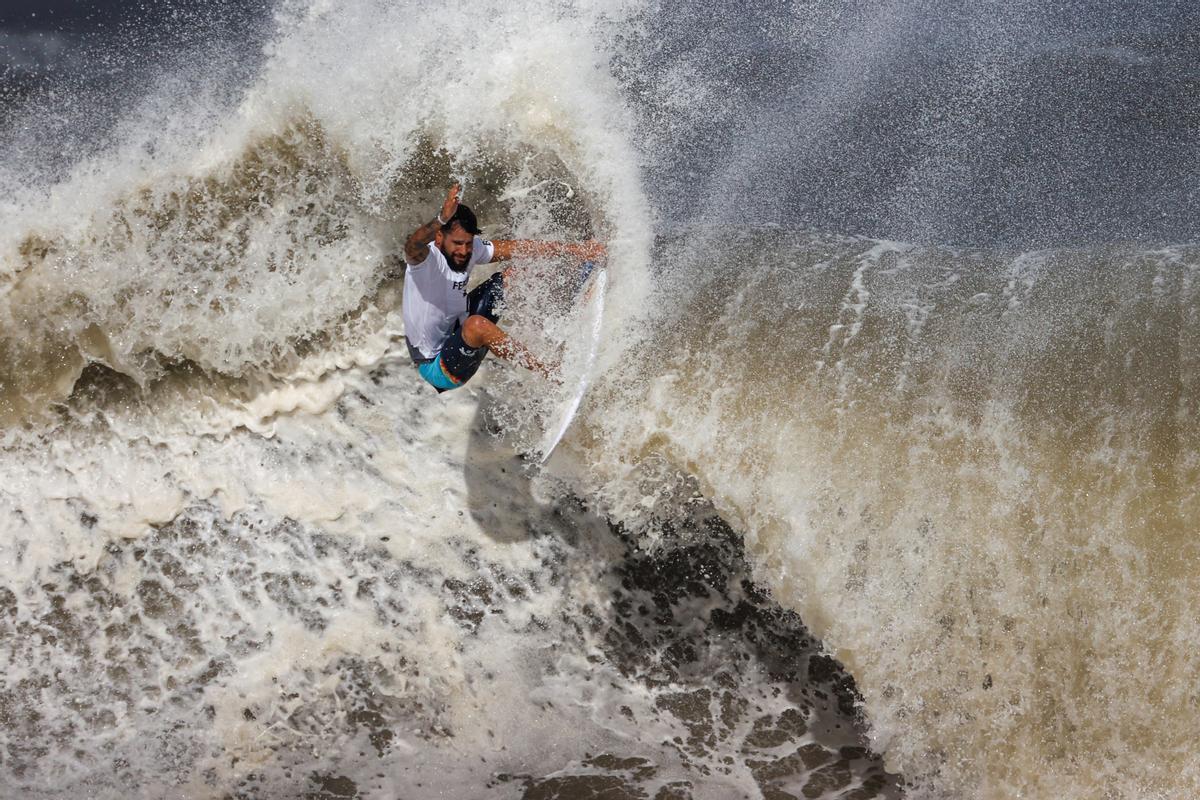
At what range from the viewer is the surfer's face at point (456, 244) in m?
3.53

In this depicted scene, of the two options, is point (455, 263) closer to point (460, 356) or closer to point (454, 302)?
point (454, 302)

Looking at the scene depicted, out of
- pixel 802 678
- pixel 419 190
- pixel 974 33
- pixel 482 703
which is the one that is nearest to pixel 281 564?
pixel 482 703

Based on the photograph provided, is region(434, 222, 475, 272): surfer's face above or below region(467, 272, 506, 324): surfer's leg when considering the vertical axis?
below

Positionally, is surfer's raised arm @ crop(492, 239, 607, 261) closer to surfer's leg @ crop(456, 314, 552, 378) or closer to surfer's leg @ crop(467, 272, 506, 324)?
surfer's leg @ crop(467, 272, 506, 324)

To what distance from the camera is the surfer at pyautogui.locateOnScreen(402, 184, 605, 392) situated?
3.60 metres

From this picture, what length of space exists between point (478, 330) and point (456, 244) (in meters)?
0.37

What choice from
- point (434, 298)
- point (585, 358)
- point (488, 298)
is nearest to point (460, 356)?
point (434, 298)

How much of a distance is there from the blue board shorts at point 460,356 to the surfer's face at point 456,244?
0.31 metres

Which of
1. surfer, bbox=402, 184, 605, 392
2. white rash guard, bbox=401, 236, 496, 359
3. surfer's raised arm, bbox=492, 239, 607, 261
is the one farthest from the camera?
surfer's raised arm, bbox=492, 239, 607, 261

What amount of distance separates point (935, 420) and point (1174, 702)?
1.36 m

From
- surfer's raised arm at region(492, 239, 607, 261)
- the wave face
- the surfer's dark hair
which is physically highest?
surfer's raised arm at region(492, 239, 607, 261)

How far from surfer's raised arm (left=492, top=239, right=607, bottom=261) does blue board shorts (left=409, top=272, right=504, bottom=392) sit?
7.0 inches

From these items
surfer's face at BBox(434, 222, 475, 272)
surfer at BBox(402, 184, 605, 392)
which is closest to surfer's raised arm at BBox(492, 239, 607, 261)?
surfer at BBox(402, 184, 605, 392)

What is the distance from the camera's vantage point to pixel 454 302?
3.80 m
